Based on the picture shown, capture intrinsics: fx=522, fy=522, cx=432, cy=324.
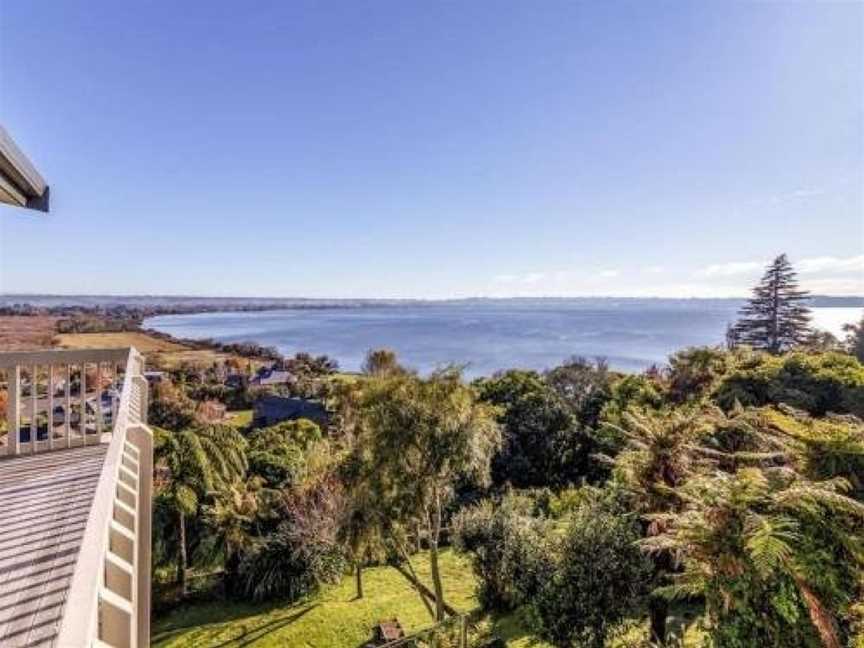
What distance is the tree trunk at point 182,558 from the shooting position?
13.4m

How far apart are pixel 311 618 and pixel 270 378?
130 ft

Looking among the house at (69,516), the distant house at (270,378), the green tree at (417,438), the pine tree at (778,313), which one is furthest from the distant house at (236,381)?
the pine tree at (778,313)

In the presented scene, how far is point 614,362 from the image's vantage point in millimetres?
69000

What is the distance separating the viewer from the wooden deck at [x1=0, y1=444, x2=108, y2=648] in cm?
238

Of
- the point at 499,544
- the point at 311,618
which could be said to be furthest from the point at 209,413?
the point at 499,544

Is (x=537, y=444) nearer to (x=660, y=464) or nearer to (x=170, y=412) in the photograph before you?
(x=660, y=464)

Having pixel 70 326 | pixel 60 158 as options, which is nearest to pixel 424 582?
pixel 60 158

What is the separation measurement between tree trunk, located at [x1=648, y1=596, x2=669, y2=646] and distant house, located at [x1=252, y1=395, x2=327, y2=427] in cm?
2825

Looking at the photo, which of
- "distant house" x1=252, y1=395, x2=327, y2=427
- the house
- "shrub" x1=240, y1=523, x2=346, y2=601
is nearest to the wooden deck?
the house

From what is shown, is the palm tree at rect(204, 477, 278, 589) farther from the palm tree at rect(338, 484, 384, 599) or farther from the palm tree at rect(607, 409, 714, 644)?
the palm tree at rect(607, 409, 714, 644)

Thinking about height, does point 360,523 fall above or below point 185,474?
above

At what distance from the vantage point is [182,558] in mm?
13508

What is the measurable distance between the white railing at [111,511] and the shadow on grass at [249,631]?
302 inches

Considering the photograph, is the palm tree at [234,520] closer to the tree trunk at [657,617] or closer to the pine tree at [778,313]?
the tree trunk at [657,617]
